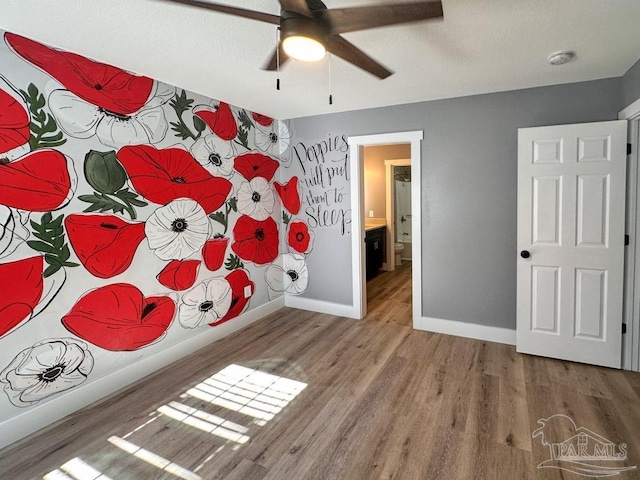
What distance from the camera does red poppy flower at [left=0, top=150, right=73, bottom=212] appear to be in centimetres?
198

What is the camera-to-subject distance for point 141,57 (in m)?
2.32

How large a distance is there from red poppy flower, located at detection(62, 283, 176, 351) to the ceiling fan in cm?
208

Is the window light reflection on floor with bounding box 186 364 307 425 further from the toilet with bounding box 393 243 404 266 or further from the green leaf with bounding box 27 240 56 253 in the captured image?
the toilet with bounding box 393 243 404 266

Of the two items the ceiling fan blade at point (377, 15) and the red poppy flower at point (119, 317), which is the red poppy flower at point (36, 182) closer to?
the red poppy flower at point (119, 317)

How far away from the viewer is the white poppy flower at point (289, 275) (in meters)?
4.30

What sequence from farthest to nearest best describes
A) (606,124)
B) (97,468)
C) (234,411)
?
1. (606,124)
2. (234,411)
3. (97,468)

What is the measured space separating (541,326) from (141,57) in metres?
3.90

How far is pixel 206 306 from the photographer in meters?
3.31

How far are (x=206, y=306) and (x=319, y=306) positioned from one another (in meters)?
1.49

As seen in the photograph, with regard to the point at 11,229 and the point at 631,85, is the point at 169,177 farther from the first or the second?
the point at 631,85

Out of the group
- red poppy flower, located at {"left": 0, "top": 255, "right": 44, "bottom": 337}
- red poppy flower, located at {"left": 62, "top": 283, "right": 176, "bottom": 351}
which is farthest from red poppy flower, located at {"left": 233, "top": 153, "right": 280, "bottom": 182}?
red poppy flower, located at {"left": 0, "top": 255, "right": 44, "bottom": 337}

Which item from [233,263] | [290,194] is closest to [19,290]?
[233,263]

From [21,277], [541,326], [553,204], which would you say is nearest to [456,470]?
[541,326]

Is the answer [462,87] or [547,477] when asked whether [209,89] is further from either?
[547,477]
